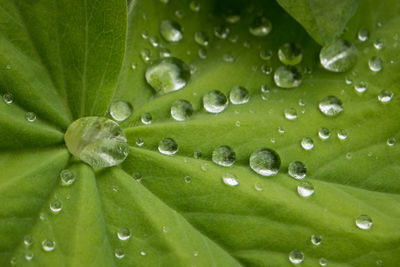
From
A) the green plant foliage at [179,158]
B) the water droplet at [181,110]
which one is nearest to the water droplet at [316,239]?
the green plant foliage at [179,158]

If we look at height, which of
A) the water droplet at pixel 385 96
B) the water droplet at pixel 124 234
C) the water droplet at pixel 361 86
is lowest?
the water droplet at pixel 124 234

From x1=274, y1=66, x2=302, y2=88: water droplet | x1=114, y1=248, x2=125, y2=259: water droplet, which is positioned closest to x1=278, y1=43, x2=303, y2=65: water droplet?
x1=274, y1=66, x2=302, y2=88: water droplet

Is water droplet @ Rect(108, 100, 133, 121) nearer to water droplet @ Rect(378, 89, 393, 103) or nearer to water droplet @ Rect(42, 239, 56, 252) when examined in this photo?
water droplet @ Rect(42, 239, 56, 252)

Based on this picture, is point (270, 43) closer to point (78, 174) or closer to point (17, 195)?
point (78, 174)

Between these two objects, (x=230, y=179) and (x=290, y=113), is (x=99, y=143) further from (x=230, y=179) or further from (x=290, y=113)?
(x=290, y=113)

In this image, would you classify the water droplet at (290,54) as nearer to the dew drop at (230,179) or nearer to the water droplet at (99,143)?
the dew drop at (230,179)

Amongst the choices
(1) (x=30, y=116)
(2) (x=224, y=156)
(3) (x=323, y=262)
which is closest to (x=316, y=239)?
(3) (x=323, y=262)

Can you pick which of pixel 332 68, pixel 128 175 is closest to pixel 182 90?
pixel 128 175
